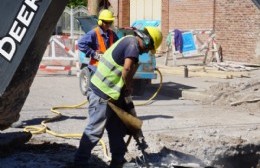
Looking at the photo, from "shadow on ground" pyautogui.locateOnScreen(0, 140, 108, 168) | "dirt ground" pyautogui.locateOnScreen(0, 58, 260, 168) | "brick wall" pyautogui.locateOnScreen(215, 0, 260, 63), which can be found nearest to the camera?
"shadow on ground" pyautogui.locateOnScreen(0, 140, 108, 168)

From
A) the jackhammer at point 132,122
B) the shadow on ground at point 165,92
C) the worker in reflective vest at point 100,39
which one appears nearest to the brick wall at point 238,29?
the shadow on ground at point 165,92

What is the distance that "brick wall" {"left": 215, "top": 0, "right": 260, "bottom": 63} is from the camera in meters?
19.0

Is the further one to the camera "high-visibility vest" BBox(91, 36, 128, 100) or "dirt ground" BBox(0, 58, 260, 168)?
"dirt ground" BBox(0, 58, 260, 168)

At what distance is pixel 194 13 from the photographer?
21.9m

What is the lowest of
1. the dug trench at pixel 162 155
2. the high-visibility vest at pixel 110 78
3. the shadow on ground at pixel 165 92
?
the shadow on ground at pixel 165 92

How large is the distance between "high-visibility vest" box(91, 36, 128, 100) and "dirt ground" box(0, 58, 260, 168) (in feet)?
3.10

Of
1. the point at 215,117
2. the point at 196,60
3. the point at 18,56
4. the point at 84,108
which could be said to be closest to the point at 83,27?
the point at 84,108

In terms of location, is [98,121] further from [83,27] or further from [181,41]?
[181,41]

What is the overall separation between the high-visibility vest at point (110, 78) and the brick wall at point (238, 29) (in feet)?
43.3

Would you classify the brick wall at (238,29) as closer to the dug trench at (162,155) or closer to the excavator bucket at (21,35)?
the dug trench at (162,155)

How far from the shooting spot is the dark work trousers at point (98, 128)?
6.11 m

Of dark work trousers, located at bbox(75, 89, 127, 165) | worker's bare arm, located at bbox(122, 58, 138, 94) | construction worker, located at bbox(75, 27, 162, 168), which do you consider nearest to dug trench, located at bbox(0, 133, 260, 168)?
dark work trousers, located at bbox(75, 89, 127, 165)

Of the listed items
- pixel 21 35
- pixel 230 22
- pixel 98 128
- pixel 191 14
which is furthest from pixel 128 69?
pixel 191 14

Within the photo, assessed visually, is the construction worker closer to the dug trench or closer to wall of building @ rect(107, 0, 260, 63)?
the dug trench
